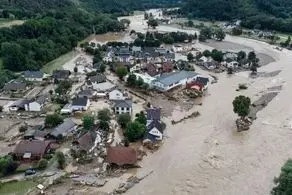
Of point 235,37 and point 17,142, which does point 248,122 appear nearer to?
point 17,142

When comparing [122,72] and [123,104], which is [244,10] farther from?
[123,104]

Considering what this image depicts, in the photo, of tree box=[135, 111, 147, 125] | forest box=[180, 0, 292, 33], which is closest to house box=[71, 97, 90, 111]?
tree box=[135, 111, 147, 125]

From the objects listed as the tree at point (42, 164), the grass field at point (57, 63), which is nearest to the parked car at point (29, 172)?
the tree at point (42, 164)

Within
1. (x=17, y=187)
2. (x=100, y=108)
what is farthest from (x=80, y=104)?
(x=17, y=187)

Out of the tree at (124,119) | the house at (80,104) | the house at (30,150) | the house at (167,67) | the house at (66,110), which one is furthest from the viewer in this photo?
the house at (167,67)

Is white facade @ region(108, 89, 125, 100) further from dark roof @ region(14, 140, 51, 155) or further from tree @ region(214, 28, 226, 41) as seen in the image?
tree @ region(214, 28, 226, 41)

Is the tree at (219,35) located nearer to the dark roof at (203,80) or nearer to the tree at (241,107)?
the dark roof at (203,80)
